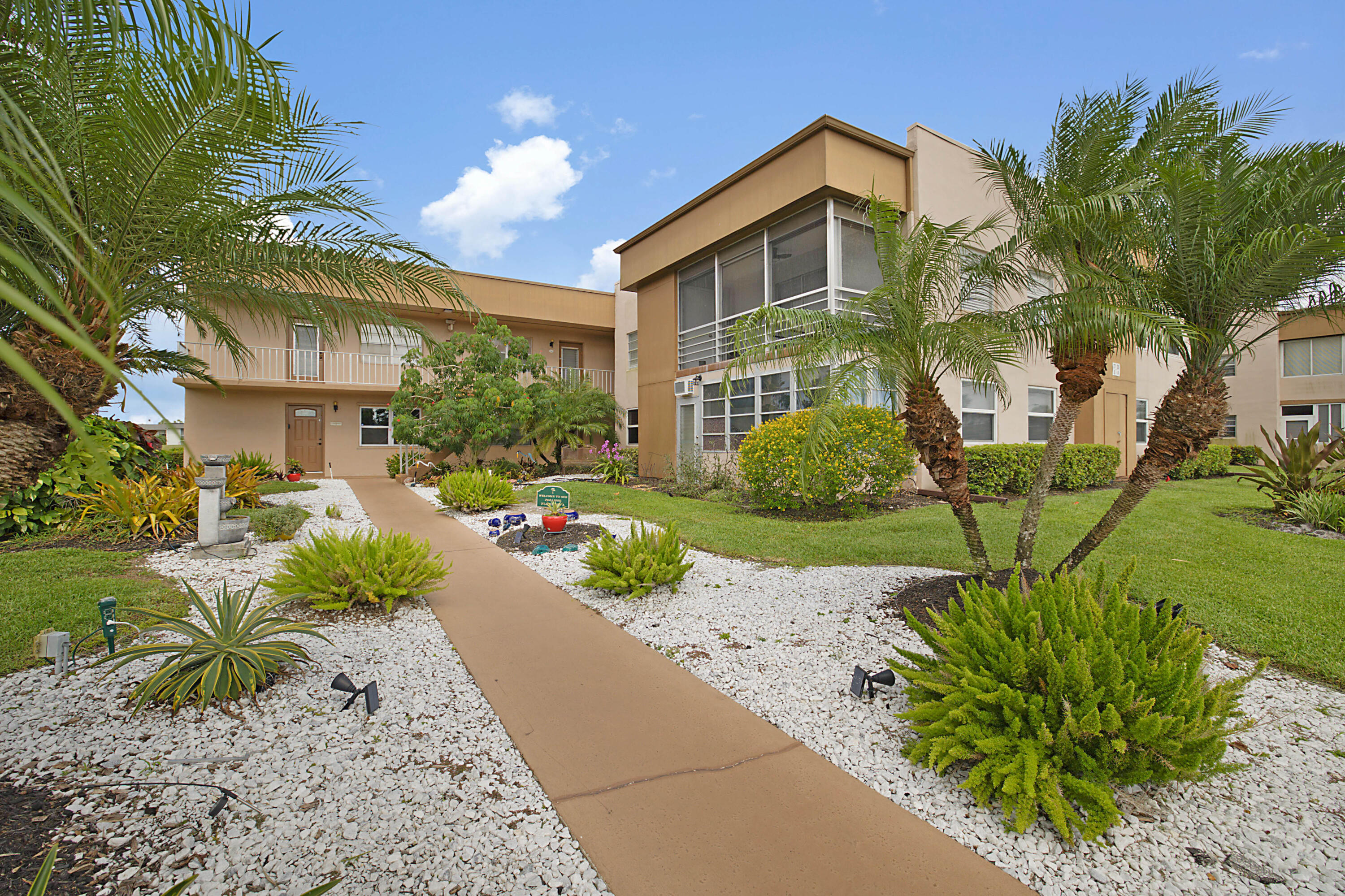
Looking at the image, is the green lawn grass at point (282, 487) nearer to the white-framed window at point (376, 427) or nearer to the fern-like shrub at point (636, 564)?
the white-framed window at point (376, 427)

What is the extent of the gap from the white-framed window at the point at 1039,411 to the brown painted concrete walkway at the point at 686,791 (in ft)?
39.8

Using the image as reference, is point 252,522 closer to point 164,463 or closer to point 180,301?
point 164,463

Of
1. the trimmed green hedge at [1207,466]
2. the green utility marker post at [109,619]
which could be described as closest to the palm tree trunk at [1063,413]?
the green utility marker post at [109,619]

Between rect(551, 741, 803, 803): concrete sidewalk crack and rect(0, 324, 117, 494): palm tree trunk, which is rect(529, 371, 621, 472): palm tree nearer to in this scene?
rect(0, 324, 117, 494): palm tree trunk

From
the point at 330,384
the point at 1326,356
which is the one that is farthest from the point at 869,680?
the point at 1326,356

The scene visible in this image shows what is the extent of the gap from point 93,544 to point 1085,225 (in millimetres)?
10422

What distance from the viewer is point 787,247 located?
13.3m

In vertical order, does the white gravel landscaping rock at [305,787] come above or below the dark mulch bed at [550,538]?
below

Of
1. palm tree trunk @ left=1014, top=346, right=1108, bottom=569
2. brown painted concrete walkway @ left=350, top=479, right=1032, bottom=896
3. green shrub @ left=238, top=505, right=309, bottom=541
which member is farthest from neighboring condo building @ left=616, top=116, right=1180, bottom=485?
green shrub @ left=238, top=505, right=309, bottom=541

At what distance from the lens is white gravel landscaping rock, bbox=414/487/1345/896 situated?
8.25ft

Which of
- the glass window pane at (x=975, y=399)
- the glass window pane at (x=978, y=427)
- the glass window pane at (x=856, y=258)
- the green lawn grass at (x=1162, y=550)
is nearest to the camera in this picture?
the green lawn grass at (x=1162, y=550)

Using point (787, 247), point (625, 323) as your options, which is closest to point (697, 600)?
point (787, 247)

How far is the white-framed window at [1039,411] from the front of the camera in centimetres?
1404

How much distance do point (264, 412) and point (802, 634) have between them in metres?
18.3
